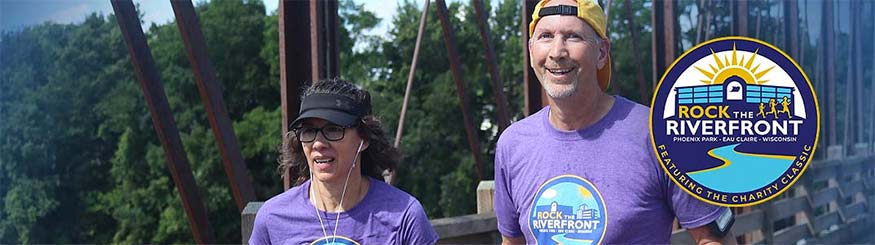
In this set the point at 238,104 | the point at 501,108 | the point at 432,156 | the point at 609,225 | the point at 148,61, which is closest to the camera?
the point at 609,225

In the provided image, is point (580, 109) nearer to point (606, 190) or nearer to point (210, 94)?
point (606, 190)

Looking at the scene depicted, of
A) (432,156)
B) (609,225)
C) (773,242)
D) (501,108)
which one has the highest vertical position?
(609,225)

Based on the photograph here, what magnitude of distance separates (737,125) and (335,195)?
72cm

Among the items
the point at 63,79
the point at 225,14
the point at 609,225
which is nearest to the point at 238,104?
the point at 225,14

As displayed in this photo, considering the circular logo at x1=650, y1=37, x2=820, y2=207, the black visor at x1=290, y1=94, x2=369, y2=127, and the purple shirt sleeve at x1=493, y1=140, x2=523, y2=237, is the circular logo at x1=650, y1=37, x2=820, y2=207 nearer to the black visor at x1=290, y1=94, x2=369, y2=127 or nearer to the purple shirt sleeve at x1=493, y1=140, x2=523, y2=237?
the purple shirt sleeve at x1=493, y1=140, x2=523, y2=237

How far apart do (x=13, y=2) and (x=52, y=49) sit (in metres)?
9.47

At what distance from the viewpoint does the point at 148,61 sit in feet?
13.0

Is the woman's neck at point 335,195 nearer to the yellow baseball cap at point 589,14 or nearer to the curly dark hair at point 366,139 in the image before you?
Result: the curly dark hair at point 366,139

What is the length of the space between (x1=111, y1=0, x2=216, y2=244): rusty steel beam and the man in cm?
219

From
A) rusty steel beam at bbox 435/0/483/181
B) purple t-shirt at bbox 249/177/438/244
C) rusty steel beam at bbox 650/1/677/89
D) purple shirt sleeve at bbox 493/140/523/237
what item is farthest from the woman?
rusty steel beam at bbox 650/1/677/89

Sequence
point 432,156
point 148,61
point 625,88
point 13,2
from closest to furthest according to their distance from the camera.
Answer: point 148,61, point 13,2, point 625,88, point 432,156

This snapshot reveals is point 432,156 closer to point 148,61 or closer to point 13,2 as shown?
point 13,2

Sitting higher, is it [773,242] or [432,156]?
[773,242]

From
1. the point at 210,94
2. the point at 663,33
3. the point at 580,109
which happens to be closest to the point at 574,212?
the point at 580,109
